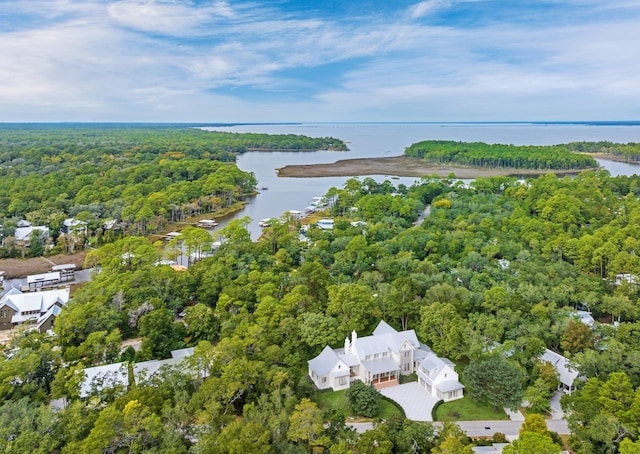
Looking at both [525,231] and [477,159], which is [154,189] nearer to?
[525,231]

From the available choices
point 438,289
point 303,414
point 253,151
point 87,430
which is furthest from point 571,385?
point 253,151

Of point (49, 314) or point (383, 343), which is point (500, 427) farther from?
point (49, 314)

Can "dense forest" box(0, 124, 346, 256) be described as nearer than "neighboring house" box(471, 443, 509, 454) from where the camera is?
No

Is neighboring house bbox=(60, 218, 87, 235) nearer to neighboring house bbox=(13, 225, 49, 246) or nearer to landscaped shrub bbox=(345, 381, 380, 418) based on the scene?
neighboring house bbox=(13, 225, 49, 246)

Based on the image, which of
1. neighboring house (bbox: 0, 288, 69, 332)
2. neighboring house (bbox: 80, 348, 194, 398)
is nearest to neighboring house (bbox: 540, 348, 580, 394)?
neighboring house (bbox: 80, 348, 194, 398)

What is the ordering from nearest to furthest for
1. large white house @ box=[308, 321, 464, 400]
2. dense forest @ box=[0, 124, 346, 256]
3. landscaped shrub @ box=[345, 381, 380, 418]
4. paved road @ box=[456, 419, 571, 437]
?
paved road @ box=[456, 419, 571, 437], landscaped shrub @ box=[345, 381, 380, 418], large white house @ box=[308, 321, 464, 400], dense forest @ box=[0, 124, 346, 256]

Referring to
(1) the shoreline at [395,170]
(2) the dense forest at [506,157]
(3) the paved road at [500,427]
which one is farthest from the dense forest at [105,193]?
(2) the dense forest at [506,157]
